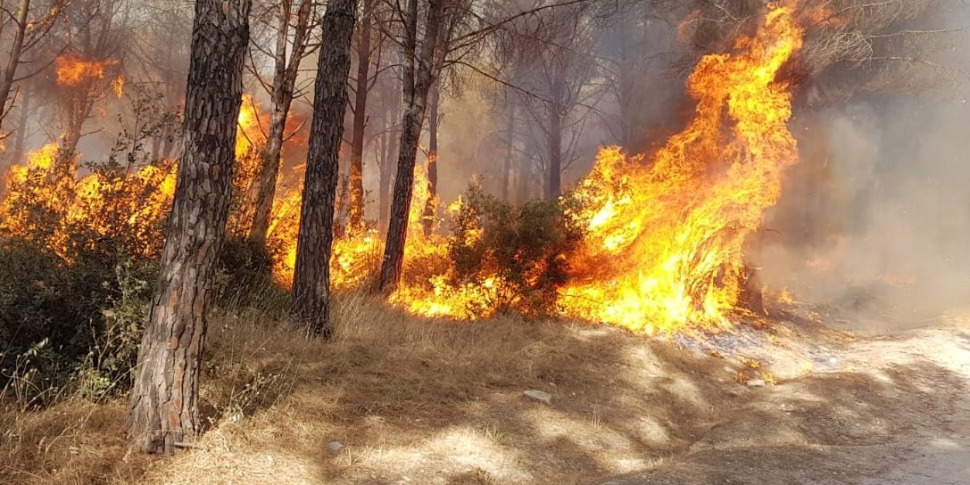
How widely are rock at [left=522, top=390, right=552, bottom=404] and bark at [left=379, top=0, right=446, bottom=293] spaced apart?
4.27m

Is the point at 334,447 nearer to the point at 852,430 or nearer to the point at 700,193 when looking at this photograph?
the point at 852,430

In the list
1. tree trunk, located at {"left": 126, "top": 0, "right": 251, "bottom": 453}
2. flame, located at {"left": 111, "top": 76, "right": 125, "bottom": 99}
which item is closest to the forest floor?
tree trunk, located at {"left": 126, "top": 0, "right": 251, "bottom": 453}

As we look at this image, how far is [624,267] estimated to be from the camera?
35.0ft

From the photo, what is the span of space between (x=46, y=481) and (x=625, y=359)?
258 inches

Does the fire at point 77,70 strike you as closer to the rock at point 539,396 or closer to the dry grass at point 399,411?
the dry grass at point 399,411

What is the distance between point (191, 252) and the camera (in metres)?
3.82

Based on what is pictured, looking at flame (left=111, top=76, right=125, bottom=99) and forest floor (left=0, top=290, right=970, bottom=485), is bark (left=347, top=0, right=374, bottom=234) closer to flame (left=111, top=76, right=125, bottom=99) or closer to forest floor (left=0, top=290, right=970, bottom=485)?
forest floor (left=0, top=290, right=970, bottom=485)

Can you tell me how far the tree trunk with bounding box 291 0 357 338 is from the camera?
691cm

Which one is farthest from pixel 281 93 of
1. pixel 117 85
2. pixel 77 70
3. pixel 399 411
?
pixel 117 85

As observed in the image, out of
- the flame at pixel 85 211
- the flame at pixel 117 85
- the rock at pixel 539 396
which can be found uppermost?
the flame at pixel 117 85

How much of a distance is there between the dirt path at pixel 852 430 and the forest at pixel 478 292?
0.17 ft

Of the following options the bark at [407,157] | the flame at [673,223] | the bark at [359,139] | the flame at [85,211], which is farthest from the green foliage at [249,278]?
the bark at [359,139]

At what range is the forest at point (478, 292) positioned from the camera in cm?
391

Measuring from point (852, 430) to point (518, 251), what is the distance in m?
5.24
